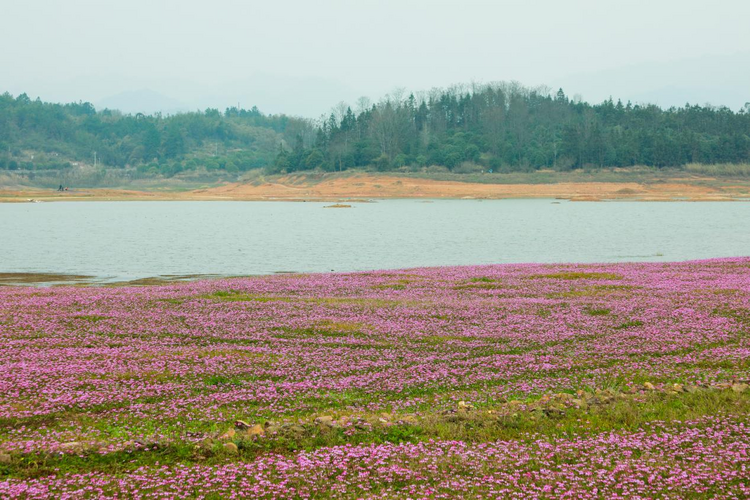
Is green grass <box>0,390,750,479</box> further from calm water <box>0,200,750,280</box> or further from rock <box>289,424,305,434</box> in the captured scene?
calm water <box>0,200,750,280</box>

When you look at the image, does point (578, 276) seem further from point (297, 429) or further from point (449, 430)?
point (297, 429)

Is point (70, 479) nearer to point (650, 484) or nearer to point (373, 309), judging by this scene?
point (650, 484)

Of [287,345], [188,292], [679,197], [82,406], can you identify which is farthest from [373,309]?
[679,197]

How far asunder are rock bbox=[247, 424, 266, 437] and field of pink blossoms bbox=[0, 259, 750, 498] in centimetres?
13

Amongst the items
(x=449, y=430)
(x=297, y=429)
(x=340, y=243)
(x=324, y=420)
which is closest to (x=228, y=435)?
(x=297, y=429)

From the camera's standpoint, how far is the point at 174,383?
1720 cm

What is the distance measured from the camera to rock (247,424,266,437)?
12781mm

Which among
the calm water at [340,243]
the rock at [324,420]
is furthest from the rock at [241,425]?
the calm water at [340,243]

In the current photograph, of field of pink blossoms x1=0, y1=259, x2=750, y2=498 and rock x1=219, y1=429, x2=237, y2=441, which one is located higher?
rock x1=219, y1=429, x2=237, y2=441

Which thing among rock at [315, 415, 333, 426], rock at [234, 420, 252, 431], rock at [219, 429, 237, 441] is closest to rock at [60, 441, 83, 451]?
rock at [219, 429, 237, 441]

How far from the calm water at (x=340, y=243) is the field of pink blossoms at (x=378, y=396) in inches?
966

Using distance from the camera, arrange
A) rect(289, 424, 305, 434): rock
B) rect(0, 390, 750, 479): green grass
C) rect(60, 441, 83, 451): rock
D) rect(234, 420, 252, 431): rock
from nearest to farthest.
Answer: rect(0, 390, 750, 479): green grass < rect(60, 441, 83, 451): rock < rect(289, 424, 305, 434): rock < rect(234, 420, 252, 431): rock

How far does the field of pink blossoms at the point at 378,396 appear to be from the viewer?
1087cm

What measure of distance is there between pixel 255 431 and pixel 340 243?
6113cm
